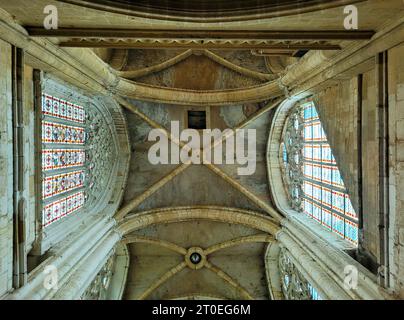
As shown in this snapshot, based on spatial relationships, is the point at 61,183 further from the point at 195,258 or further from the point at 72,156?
the point at 195,258

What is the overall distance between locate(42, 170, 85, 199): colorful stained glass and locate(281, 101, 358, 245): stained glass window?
6347 mm

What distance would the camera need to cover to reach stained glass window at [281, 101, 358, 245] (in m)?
7.05

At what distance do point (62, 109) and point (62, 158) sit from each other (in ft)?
3.97

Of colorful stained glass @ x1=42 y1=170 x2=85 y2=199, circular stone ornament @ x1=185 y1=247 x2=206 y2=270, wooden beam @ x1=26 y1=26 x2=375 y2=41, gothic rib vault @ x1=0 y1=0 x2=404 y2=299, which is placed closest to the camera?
gothic rib vault @ x1=0 y1=0 x2=404 y2=299

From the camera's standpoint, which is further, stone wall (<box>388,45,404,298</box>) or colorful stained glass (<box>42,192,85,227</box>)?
colorful stained glass (<box>42,192,85,227</box>)

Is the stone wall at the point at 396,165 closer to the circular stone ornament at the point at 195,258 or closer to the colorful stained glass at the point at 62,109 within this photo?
the colorful stained glass at the point at 62,109

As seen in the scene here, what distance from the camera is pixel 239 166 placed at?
11.0 meters

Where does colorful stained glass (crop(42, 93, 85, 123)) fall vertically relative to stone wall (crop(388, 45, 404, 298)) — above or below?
above

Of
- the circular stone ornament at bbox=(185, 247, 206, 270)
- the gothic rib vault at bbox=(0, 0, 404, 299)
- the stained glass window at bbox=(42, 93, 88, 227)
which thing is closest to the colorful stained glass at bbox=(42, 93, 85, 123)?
the stained glass window at bbox=(42, 93, 88, 227)

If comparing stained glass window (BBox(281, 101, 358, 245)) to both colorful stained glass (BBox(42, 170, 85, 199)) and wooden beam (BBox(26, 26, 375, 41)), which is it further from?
colorful stained glass (BBox(42, 170, 85, 199))

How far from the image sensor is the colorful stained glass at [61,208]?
23.0 ft

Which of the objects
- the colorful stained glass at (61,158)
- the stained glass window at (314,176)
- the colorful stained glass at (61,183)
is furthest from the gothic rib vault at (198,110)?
the colorful stained glass at (61,158)

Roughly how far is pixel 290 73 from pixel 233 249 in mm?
6997
